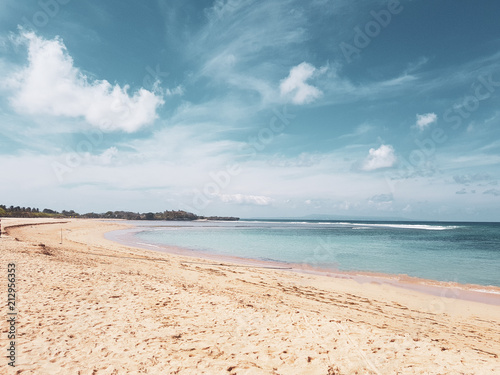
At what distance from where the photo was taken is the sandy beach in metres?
5.29

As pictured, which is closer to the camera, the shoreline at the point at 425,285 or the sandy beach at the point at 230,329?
the sandy beach at the point at 230,329

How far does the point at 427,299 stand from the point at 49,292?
48.0ft

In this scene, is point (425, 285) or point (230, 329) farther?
point (425, 285)

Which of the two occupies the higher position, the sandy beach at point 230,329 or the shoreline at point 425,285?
the sandy beach at point 230,329

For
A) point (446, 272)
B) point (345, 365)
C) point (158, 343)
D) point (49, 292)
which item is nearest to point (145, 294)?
point (49, 292)

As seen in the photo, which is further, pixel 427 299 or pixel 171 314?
pixel 427 299

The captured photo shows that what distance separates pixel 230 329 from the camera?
6957 millimetres

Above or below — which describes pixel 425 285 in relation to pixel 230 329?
below

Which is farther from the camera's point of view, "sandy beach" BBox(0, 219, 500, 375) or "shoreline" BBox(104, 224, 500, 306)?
"shoreline" BBox(104, 224, 500, 306)

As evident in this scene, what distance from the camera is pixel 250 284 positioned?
1276 centimetres

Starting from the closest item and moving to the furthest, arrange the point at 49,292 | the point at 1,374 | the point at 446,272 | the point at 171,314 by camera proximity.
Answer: the point at 1,374 < the point at 171,314 < the point at 49,292 < the point at 446,272

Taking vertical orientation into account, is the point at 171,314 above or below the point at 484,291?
above

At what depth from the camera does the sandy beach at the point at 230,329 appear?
17.4ft

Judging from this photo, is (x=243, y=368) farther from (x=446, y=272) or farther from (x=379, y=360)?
(x=446, y=272)
